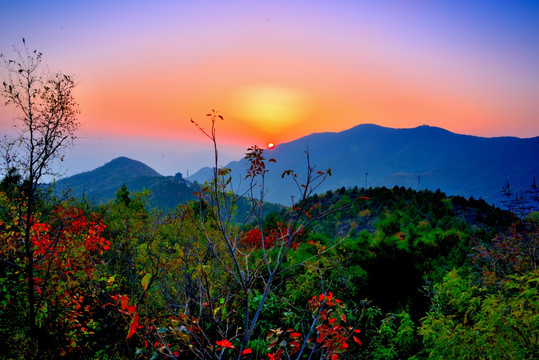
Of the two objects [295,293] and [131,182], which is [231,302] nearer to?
[295,293]

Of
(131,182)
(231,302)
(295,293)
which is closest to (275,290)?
(295,293)

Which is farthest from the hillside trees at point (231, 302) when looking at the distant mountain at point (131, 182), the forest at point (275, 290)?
the distant mountain at point (131, 182)

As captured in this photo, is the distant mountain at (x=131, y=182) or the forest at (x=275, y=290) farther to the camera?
the distant mountain at (x=131, y=182)

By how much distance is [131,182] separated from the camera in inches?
5153

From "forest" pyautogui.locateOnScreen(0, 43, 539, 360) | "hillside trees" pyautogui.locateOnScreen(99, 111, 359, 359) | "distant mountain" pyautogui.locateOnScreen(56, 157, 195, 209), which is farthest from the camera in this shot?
"distant mountain" pyautogui.locateOnScreen(56, 157, 195, 209)

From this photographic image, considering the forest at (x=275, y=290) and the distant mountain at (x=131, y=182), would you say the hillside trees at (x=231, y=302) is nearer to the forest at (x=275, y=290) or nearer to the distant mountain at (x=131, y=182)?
the forest at (x=275, y=290)

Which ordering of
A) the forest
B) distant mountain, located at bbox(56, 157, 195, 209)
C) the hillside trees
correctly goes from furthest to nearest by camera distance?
1. distant mountain, located at bbox(56, 157, 195, 209)
2. the forest
3. the hillside trees

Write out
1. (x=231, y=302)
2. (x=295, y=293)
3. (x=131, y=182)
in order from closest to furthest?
(x=231, y=302) < (x=295, y=293) < (x=131, y=182)

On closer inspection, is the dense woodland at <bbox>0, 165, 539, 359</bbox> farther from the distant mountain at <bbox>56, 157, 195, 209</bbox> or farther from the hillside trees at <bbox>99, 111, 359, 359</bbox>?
the distant mountain at <bbox>56, 157, 195, 209</bbox>

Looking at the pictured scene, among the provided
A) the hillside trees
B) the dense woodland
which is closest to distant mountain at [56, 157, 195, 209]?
the dense woodland

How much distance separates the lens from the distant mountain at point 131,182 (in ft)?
318

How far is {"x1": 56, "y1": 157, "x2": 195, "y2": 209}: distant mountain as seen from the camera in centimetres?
9680

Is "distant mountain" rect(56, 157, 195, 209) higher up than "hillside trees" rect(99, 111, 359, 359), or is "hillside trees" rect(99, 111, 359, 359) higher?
"distant mountain" rect(56, 157, 195, 209)

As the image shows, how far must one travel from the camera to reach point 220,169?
4.11 metres
